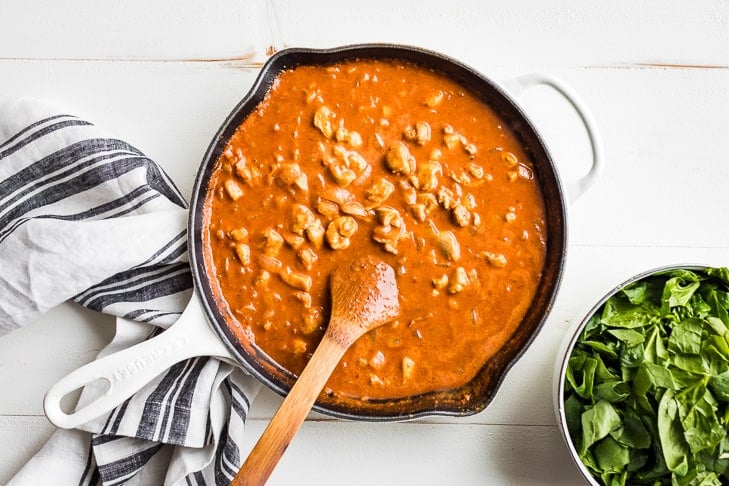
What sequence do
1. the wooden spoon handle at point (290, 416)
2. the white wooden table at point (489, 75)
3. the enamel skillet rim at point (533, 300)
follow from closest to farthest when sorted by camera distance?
the wooden spoon handle at point (290, 416)
the enamel skillet rim at point (533, 300)
the white wooden table at point (489, 75)

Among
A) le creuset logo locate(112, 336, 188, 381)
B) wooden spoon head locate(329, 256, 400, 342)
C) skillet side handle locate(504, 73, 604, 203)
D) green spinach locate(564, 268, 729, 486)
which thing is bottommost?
green spinach locate(564, 268, 729, 486)

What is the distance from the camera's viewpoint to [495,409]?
6.37 ft

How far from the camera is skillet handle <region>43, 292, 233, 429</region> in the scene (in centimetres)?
164

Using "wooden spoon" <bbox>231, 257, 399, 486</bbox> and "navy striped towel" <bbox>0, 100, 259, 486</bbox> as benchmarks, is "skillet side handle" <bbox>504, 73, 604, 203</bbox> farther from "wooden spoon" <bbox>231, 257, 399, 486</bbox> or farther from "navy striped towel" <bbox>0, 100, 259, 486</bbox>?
"navy striped towel" <bbox>0, 100, 259, 486</bbox>

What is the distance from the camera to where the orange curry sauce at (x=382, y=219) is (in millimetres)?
1729

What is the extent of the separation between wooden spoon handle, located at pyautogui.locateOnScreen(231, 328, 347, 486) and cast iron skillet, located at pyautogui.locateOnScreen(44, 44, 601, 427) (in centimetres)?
9

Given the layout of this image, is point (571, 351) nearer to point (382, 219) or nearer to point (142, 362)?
point (382, 219)

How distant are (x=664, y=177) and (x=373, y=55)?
895mm

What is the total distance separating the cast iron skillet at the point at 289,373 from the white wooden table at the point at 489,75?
0.19m

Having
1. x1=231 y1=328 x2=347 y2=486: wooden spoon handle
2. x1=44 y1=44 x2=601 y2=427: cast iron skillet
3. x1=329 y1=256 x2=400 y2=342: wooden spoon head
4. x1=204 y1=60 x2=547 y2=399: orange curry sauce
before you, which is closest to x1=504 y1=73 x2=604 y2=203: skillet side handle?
x1=44 y1=44 x2=601 y2=427: cast iron skillet

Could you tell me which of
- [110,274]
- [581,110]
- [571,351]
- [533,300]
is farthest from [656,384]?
[110,274]

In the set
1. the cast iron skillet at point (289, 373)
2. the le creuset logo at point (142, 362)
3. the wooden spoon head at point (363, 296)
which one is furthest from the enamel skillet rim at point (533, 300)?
the wooden spoon head at point (363, 296)

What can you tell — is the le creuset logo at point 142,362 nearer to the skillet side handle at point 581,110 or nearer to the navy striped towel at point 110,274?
the navy striped towel at point 110,274

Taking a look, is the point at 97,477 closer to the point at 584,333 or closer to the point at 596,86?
the point at 584,333
